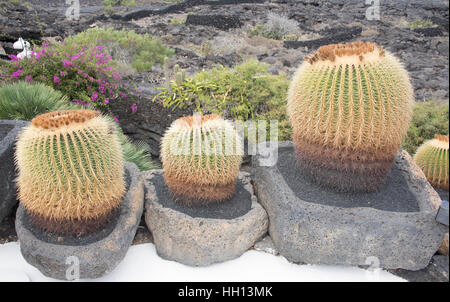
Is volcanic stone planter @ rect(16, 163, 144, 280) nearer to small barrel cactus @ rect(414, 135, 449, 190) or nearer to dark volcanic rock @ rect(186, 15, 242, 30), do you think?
small barrel cactus @ rect(414, 135, 449, 190)

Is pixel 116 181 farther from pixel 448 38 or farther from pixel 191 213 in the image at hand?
pixel 448 38

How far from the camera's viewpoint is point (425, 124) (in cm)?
369

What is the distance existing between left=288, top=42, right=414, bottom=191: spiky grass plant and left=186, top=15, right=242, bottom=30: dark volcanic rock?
2594mm

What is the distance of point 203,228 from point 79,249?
0.89 meters

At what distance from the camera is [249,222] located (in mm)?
2895

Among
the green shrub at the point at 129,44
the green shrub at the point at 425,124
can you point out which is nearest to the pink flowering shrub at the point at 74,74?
the green shrub at the point at 129,44

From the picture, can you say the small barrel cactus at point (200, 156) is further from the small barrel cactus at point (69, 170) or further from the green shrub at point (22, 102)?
the green shrub at point (22, 102)

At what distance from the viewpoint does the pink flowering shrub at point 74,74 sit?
17.0 feet

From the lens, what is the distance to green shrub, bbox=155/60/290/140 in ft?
16.3

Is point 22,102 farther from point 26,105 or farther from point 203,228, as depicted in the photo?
point 203,228

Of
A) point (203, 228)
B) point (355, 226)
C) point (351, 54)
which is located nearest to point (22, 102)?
point (203, 228)

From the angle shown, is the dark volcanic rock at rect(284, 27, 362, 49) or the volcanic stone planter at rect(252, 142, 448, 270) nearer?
the volcanic stone planter at rect(252, 142, 448, 270)

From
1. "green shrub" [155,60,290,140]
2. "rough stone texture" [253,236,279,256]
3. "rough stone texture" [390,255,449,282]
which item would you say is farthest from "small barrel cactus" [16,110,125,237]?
"green shrub" [155,60,290,140]

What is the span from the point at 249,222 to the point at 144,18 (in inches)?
203
